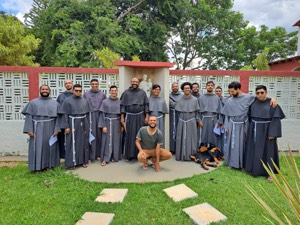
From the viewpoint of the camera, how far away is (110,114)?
521 cm

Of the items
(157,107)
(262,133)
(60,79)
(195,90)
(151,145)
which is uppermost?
(60,79)

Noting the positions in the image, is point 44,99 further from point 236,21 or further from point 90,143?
point 236,21

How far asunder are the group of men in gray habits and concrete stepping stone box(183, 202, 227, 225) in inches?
57.1

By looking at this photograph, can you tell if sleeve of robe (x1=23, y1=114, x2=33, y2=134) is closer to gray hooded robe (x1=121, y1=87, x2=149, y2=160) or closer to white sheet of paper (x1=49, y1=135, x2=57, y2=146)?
white sheet of paper (x1=49, y1=135, x2=57, y2=146)

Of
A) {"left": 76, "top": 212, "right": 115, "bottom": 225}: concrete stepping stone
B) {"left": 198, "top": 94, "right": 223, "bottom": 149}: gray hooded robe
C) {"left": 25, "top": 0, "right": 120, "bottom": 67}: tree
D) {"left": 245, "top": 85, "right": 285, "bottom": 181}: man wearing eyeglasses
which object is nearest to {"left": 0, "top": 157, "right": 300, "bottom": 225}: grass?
{"left": 76, "top": 212, "right": 115, "bottom": 225}: concrete stepping stone

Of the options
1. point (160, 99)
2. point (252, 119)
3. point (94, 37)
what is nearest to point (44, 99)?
point (160, 99)

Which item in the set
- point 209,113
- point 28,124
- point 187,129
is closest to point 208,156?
point 187,129

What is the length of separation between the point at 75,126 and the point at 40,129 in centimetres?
64

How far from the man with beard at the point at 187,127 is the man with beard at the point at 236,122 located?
0.72 meters

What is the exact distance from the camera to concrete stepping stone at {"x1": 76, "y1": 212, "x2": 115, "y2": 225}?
9.80 ft

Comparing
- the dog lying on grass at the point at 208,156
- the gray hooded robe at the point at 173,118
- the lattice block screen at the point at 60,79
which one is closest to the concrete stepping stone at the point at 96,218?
the dog lying on grass at the point at 208,156

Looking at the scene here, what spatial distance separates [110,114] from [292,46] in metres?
20.8

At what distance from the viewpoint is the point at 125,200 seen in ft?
11.8

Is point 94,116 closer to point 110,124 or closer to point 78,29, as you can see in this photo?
point 110,124
